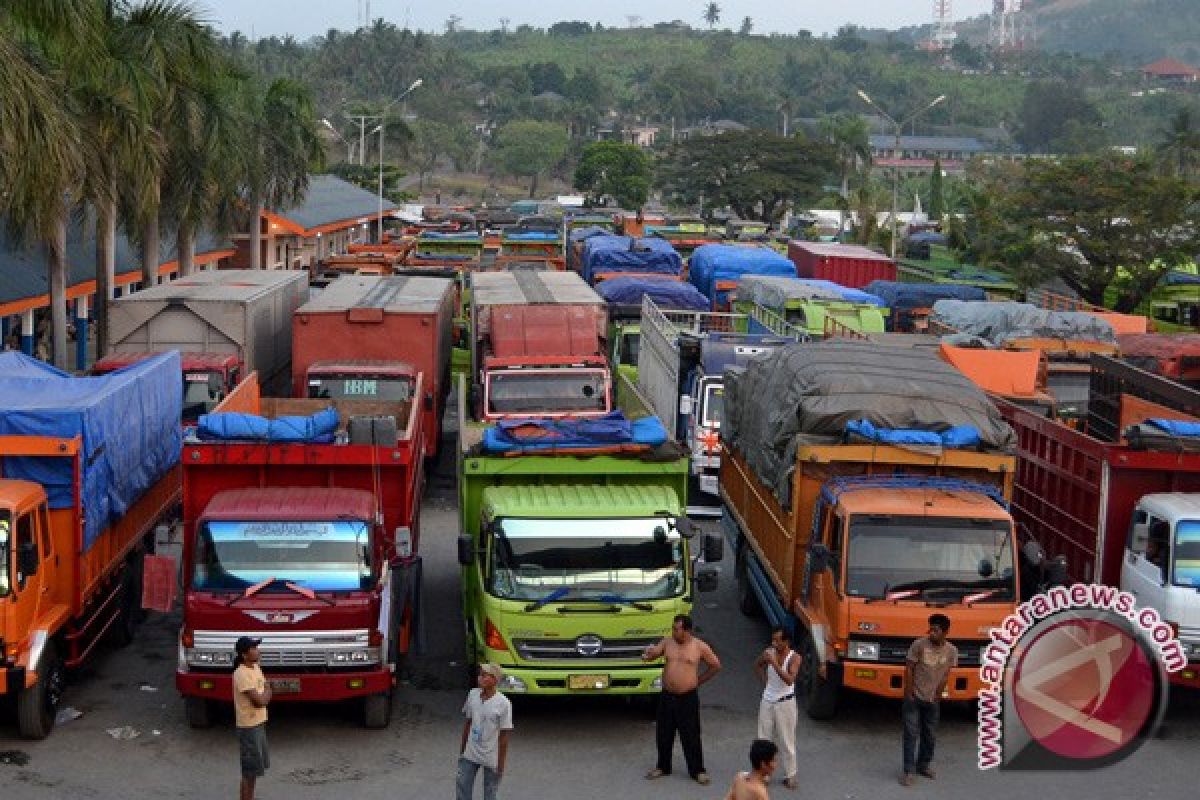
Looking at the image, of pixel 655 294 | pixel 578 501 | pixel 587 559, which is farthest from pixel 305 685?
pixel 655 294

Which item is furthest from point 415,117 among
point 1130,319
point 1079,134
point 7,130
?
point 7,130

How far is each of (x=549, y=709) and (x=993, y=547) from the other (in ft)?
13.8

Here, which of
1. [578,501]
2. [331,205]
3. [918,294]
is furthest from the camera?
[331,205]

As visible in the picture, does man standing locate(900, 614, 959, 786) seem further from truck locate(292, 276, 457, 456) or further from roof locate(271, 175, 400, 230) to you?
roof locate(271, 175, 400, 230)

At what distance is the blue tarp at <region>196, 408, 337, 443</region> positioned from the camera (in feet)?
51.2

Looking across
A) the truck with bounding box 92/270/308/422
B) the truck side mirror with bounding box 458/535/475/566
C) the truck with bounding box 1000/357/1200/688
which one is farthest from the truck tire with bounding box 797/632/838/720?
the truck with bounding box 92/270/308/422

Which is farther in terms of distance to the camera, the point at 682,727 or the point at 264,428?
the point at 264,428

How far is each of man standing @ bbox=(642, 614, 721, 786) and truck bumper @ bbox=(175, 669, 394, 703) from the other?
7.85 feet

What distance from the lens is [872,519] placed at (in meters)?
14.9

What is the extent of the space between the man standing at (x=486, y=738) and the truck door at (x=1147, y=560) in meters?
6.14

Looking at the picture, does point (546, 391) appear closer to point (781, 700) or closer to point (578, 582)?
point (578, 582)

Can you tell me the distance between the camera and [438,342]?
26.4m

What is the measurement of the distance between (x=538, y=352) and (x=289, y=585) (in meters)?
12.2

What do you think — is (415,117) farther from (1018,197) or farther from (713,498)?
(713,498)
